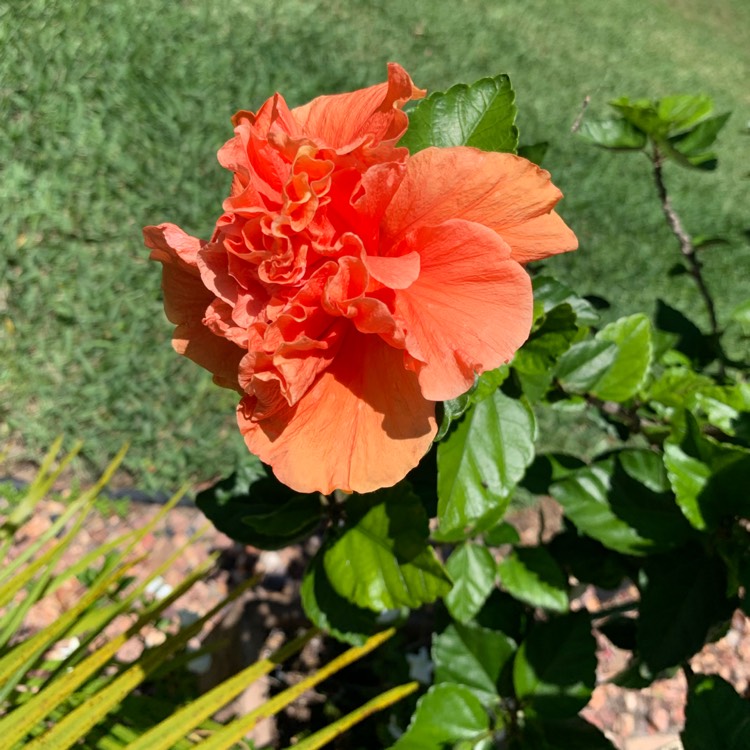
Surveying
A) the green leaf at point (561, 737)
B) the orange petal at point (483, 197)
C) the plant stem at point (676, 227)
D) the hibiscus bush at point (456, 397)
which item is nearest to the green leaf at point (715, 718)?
the hibiscus bush at point (456, 397)

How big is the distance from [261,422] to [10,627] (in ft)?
2.83

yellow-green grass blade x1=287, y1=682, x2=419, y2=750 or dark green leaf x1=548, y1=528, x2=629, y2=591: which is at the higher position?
yellow-green grass blade x1=287, y1=682, x2=419, y2=750

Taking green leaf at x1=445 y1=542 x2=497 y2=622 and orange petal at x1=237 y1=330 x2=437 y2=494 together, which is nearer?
orange petal at x1=237 y1=330 x2=437 y2=494

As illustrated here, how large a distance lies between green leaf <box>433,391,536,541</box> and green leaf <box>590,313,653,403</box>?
0.92 feet

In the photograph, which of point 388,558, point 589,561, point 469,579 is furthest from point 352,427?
point 589,561

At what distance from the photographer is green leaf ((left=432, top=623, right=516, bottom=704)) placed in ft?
4.23

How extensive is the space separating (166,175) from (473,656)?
7.85ft

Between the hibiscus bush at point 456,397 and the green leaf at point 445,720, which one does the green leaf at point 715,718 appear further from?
the green leaf at point 445,720

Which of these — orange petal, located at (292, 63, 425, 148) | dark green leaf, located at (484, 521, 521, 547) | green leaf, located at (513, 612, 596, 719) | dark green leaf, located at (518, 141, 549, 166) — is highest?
orange petal, located at (292, 63, 425, 148)

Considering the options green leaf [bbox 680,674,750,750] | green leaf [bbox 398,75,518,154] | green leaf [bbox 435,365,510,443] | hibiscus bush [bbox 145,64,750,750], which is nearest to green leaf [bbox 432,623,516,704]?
hibiscus bush [bbox 145,64,750,750]

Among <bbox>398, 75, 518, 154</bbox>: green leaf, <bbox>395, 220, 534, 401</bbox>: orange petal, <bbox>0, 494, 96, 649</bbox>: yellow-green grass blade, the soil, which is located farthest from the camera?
the soil

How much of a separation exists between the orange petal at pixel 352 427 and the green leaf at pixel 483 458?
0.66ft

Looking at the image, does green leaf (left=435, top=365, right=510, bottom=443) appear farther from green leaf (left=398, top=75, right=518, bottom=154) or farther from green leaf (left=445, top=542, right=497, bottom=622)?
green leaf (left=445, top=542, right=497, bottom=622)

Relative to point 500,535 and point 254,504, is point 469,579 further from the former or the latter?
point 254,504
